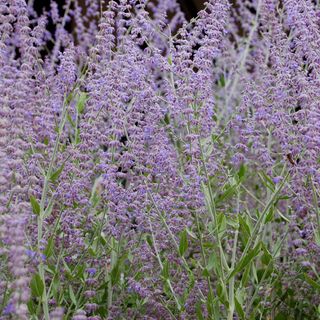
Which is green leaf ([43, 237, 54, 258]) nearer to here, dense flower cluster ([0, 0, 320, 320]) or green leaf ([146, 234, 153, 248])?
dense flower cluster ([0, 0, 320, 320])

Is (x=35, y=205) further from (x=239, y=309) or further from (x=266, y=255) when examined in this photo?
(x=266, y=255)

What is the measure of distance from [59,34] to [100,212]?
2060 mm

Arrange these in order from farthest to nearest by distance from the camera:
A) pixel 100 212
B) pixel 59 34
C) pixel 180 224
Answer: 1. pixel 59 34
2. pixel 100 212
3. pixel 180 224

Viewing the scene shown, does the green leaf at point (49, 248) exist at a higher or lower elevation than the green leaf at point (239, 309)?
higher

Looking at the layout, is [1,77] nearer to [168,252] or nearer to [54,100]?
[54,100]

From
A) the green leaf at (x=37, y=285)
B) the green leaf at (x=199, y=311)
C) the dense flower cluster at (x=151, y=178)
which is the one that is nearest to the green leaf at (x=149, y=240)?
the dense flower cluster at (x=151, y=178)

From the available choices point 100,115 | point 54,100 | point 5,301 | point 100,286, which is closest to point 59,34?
point 54,100

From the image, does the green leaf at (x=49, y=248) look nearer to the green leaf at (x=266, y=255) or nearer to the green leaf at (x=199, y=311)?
the green leaf at (x=199, y=311)

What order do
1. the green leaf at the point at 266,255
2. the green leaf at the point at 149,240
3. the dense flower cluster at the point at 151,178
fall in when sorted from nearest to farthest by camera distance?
the dense flower cluster at the point at 151,178 → the green leaf at the point at 266,255 → the green leaf at the point at 149,240

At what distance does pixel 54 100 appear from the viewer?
3818mm

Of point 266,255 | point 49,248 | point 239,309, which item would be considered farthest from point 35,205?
point 266,255

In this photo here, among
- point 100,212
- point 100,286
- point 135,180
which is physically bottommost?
point 100,286

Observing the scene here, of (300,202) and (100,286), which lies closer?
(300,202)

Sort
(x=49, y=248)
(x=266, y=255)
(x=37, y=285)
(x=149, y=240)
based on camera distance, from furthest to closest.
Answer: (x=149, y=240) < (x=266, y=255) < (x=49, y=248) < (x=37, y=285)
